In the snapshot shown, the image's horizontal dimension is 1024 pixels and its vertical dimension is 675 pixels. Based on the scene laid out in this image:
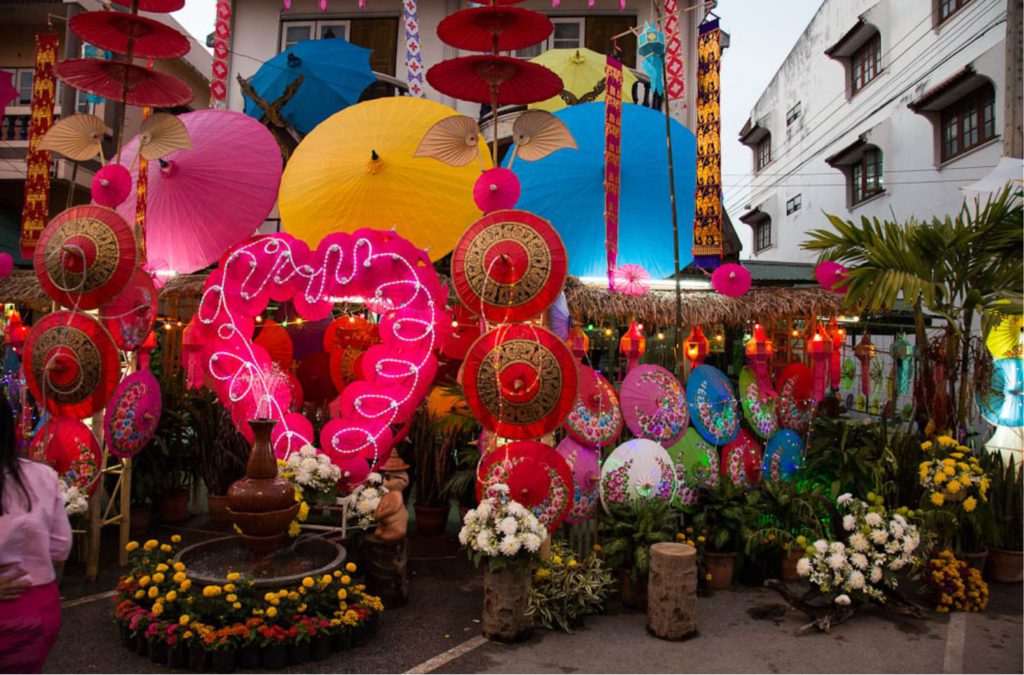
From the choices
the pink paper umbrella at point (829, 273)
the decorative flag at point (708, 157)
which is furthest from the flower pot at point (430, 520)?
the pink paper umbrella at point (829, 273)

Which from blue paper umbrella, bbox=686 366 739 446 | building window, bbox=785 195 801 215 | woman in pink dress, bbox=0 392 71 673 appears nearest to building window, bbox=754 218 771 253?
building window, bbox=785 195 801 215

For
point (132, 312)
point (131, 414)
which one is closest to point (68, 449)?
point (131, 414)

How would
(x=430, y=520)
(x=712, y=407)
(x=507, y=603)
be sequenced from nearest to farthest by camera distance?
(x=507, y=603)
(x=712, y=407)
(x=430, y=520)

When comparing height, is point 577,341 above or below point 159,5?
below

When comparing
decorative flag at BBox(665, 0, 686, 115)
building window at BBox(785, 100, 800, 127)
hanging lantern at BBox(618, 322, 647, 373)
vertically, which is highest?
building window at BBox(785, 100, 800, 127)

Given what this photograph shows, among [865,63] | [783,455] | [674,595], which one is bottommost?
[674,595]

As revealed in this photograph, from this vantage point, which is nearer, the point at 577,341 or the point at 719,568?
the point at 719,568

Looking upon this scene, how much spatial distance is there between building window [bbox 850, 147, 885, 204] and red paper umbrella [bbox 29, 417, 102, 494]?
1377 cm

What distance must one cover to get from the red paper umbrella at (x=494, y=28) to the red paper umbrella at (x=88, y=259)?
2.82 m

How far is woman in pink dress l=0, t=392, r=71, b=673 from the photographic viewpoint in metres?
2.42

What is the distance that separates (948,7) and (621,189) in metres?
8.29

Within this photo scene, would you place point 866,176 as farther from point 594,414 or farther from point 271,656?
point 271,656

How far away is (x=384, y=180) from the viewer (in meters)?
7.25

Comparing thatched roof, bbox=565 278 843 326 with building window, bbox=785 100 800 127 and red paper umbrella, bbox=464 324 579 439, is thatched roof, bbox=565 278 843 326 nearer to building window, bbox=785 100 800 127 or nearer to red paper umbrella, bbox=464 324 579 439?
red paper umbrella, bbox=464 324 579 439
